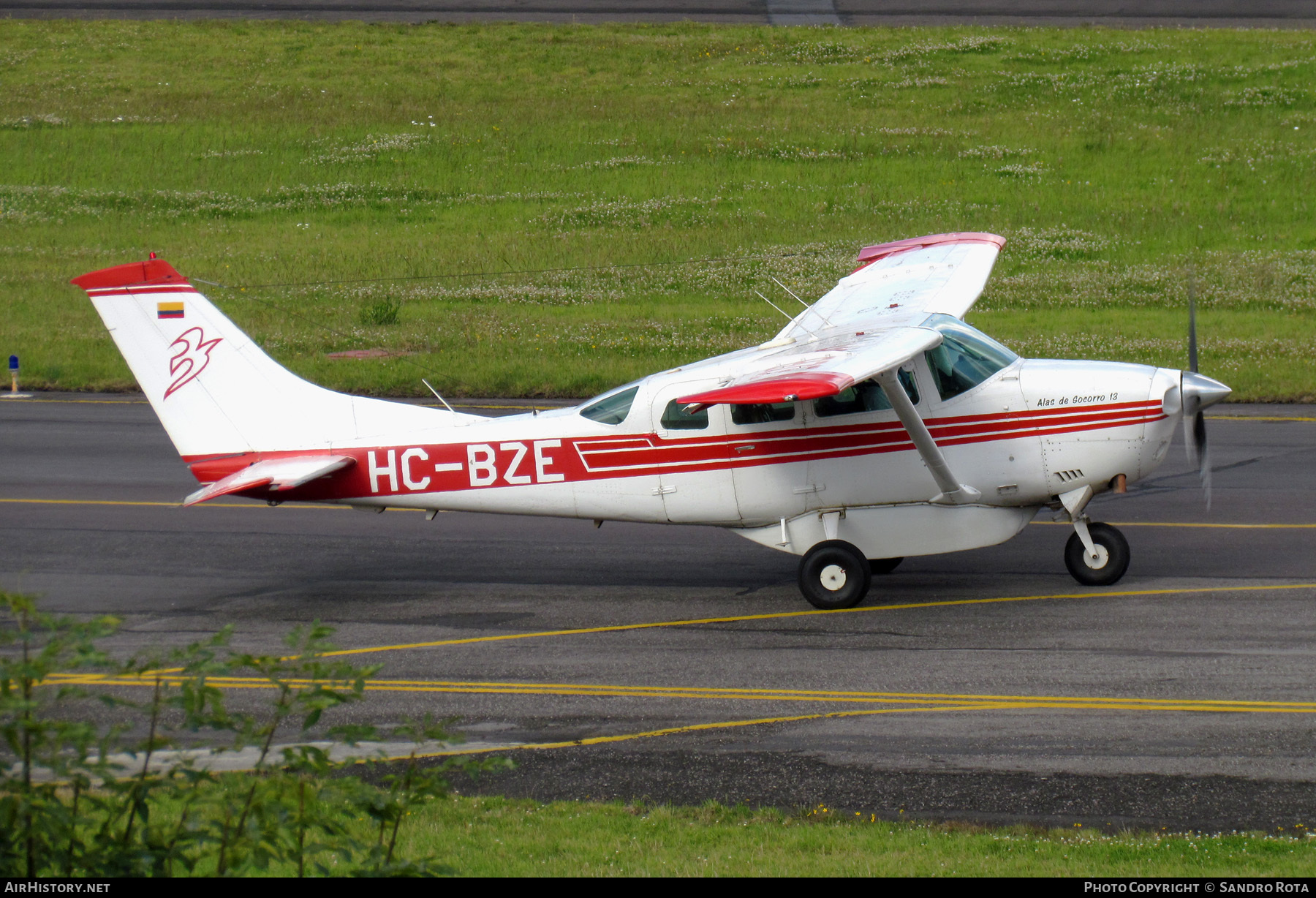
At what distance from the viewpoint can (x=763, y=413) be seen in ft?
44.4

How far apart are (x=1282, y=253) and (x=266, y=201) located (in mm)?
28079

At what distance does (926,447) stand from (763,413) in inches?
66.4

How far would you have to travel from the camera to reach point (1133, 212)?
36.0 m

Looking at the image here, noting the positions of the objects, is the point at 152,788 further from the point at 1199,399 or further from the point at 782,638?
the point at 1199,399

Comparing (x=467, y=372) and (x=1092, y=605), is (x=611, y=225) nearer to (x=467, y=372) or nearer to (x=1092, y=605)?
(x=467, y=372)

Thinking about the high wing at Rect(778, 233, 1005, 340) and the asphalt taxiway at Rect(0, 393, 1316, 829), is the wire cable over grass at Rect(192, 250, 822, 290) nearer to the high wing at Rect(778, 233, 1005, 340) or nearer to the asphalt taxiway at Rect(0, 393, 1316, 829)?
the asphalt taxiway at Rect(0, 393, 1316, 829)

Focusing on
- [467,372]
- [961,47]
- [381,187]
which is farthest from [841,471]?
[961,47]


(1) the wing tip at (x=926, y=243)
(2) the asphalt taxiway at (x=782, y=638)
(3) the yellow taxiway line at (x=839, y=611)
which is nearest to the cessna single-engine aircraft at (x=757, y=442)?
(3) the yellow taxiway line at (x=839, y=611)

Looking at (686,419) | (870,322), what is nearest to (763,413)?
(686,419)

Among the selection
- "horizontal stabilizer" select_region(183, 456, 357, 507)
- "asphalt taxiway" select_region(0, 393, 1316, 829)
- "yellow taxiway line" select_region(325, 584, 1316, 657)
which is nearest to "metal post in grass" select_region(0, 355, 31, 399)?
"asphalt taxiway" select_region(0, 393, 1316, 829)

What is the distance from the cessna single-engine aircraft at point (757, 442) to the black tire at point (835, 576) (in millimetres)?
17

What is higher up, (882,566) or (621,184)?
(621,184)

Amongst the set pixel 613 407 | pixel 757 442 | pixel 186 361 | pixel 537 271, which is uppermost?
pixel 537 271

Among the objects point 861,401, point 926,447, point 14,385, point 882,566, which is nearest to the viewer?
point 926,447
